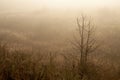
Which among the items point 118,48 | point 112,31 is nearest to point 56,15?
point 112,31

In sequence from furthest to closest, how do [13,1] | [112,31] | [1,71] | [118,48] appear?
[13,1], [112,31], [118,48], [1,71]

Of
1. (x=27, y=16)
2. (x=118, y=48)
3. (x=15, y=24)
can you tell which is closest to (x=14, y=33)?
(x=15, y=24)

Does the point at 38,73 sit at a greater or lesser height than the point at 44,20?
greater

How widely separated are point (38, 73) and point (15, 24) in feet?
86.9

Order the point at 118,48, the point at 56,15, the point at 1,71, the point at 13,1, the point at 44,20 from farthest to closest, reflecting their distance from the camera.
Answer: the point at 13,1 → the point at 56,15 → the point at 44,20 → the point at 118,48 → the point at 1,71

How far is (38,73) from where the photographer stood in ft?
10.6

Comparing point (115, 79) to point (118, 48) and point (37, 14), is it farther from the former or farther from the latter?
point (37, 14)

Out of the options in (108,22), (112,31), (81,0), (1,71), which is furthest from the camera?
(81,0)

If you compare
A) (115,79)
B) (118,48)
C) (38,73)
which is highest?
(38,73)

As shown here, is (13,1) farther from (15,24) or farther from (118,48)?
(118,48)

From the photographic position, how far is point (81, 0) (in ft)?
142

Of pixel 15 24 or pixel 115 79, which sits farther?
pixel 15 24

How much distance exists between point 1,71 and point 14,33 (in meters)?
22.0

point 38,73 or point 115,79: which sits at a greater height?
point 38,73
